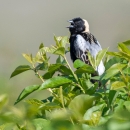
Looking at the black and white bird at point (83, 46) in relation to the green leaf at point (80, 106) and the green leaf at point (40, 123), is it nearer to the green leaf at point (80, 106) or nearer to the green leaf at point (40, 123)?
the green leaf at point (40, 123)

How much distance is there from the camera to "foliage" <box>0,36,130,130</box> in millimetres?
852

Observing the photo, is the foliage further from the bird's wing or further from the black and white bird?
the bird's wing

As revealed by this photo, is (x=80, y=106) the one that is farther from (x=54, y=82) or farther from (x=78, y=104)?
(x=54, y=82)

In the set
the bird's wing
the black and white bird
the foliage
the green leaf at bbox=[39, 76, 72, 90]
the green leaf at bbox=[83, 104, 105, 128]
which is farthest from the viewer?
the bird's wing

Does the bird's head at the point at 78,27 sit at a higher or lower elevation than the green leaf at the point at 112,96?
lower

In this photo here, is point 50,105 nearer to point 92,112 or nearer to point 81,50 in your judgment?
point 92,112

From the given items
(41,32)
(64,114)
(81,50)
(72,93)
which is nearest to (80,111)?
(64,114)

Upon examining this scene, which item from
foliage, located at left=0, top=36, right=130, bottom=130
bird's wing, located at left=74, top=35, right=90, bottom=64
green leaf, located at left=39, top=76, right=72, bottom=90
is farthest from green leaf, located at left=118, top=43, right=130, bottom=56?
bird's wing, located at left=74, top=35, right=90, bottom=64

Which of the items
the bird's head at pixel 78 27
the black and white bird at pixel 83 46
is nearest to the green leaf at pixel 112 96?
the black and white bird at pixel 83 46

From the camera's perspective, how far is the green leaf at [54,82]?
1.43m

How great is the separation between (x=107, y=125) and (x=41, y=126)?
1.58 feet

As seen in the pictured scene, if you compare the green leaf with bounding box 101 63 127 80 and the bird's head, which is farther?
the bird's head

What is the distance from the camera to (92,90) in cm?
142

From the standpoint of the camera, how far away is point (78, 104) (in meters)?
0.98
